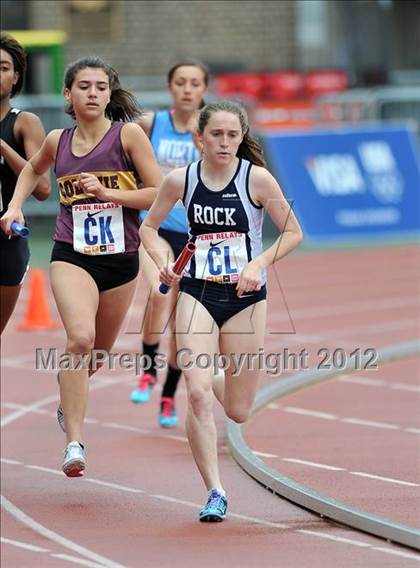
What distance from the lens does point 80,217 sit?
332 inches

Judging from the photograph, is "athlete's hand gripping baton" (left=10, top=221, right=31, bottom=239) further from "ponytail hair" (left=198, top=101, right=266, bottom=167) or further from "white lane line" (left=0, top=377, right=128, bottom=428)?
"white lane line" (left=0, top=377, right=128, bottom=428)

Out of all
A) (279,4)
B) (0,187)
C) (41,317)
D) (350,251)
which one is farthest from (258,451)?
(279,4)

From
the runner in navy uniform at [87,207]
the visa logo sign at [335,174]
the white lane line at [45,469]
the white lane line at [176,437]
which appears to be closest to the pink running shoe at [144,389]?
the white lane line at [176,437]

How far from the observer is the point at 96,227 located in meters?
8.46

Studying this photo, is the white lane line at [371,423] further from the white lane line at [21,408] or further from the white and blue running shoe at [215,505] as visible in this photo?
the white and blue running shoe at [215,505]

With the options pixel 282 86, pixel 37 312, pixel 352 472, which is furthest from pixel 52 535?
pixel 282 86

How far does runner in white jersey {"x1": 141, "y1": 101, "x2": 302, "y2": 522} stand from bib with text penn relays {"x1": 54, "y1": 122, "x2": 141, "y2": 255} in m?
0.28

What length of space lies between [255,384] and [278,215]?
0.95 meters

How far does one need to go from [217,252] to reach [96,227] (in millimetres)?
740

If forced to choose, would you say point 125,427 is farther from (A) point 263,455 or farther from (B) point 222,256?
(B) point 222,256

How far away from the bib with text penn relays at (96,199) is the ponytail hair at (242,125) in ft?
1.75

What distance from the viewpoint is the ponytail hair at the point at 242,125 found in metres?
8.16

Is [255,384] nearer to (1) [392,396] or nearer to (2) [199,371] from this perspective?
(2) [199,371]

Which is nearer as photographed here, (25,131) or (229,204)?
(229,204)
